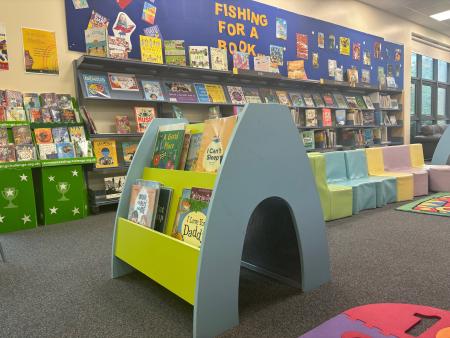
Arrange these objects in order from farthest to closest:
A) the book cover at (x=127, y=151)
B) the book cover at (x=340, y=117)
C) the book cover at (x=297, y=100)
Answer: the book cover at (x=340, y=117) → the book cover at (x=297, y=100) → the book cover at (x=127, y=151)

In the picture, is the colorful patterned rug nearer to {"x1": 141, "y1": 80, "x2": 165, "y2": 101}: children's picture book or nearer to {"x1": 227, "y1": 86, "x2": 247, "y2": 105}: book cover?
{"x1": 227, "y1": 86, "x2": 247, "y2": 105}: book cover

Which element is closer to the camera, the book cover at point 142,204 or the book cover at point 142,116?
the book cover at point 142,204

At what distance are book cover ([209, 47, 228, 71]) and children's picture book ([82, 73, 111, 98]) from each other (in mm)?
1478

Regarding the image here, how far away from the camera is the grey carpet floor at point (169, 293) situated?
1.46 m

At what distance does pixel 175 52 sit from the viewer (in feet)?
14.0

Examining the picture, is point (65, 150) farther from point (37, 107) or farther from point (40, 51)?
point (40, 51)

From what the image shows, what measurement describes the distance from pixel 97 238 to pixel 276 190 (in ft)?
6.10

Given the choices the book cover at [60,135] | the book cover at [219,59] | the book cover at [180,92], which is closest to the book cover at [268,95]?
the book cover at [219,59]

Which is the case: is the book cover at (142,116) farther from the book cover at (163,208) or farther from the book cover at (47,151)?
the book cover at (163,208)

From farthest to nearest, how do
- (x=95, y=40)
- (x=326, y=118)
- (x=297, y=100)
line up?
(x=326, y=118) < (x=297, y=100) < (x=95, y=40)

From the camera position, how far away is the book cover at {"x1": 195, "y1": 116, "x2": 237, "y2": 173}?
4.94ft

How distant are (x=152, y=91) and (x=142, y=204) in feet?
8.57

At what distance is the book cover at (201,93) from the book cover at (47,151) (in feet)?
6.05

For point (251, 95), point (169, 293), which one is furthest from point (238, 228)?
point (251, 95)
